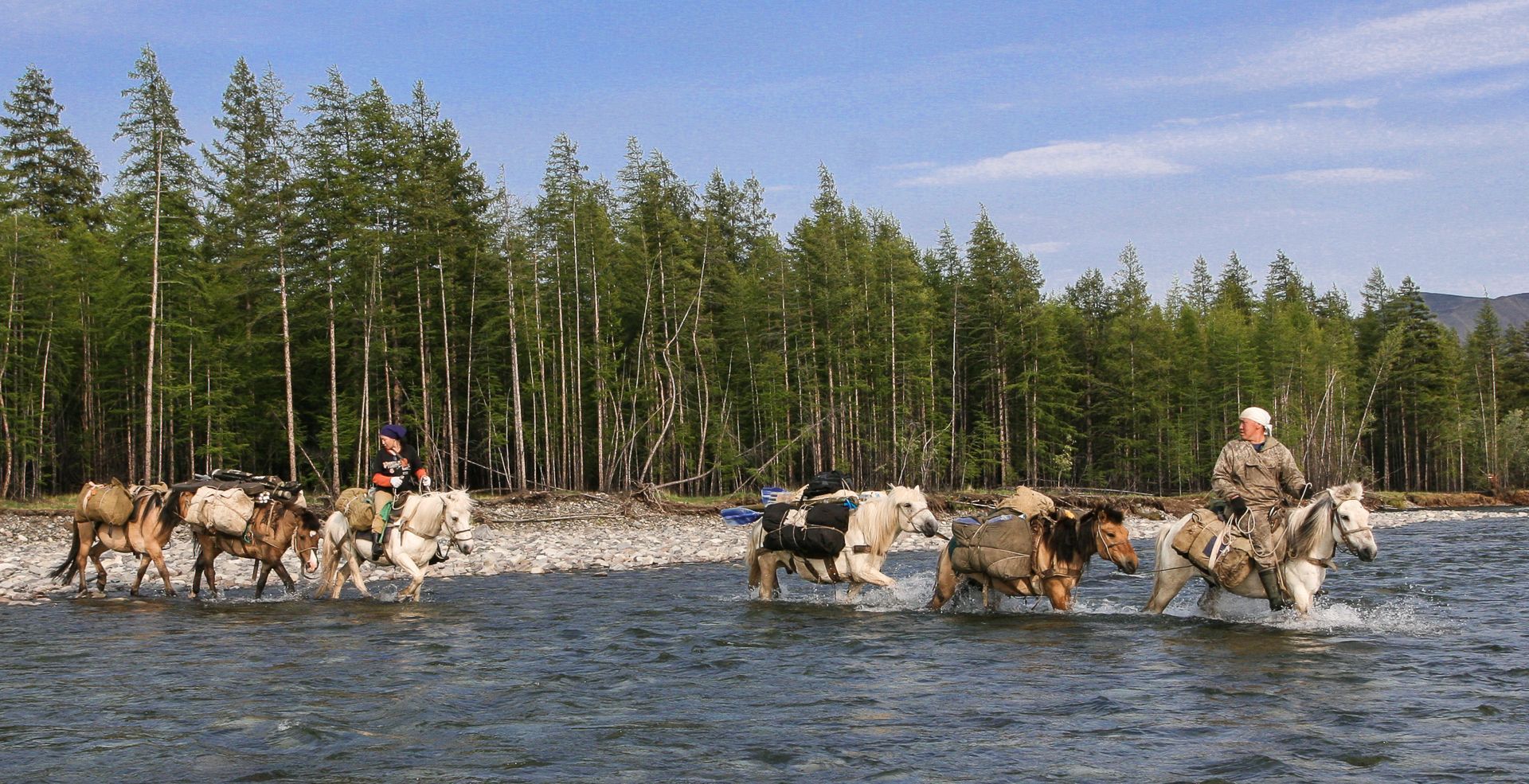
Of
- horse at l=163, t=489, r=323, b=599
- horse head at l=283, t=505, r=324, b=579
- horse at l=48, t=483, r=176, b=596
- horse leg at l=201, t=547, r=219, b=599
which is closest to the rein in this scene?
horse head at l=283, t=505, r=324, b=579

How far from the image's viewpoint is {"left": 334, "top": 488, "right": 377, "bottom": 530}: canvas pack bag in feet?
44.8

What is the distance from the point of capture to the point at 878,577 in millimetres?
12828

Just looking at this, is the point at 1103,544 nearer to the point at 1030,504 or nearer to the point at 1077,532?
the point at 1077,532

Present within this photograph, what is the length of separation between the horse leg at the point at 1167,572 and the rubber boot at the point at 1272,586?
0.73 meters

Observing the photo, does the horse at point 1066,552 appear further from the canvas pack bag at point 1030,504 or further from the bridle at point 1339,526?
the bridle at point 1339,526

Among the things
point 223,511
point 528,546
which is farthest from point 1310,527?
point 528,546

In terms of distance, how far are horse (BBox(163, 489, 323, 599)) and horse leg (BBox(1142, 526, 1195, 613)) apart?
37.0 ft

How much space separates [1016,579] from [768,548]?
11.5 feet

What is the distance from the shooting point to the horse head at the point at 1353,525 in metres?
9.90

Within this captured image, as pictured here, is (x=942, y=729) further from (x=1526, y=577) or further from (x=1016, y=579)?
(x=1526, y=577)

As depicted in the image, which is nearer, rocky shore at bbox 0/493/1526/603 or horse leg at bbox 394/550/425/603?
horse leg at bbox 394/550/425/603

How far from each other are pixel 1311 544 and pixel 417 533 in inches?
413

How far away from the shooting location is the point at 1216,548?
10.7 meters

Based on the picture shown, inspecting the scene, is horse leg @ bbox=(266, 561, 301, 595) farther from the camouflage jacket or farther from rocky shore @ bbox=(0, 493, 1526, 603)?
the camouflage jacket
